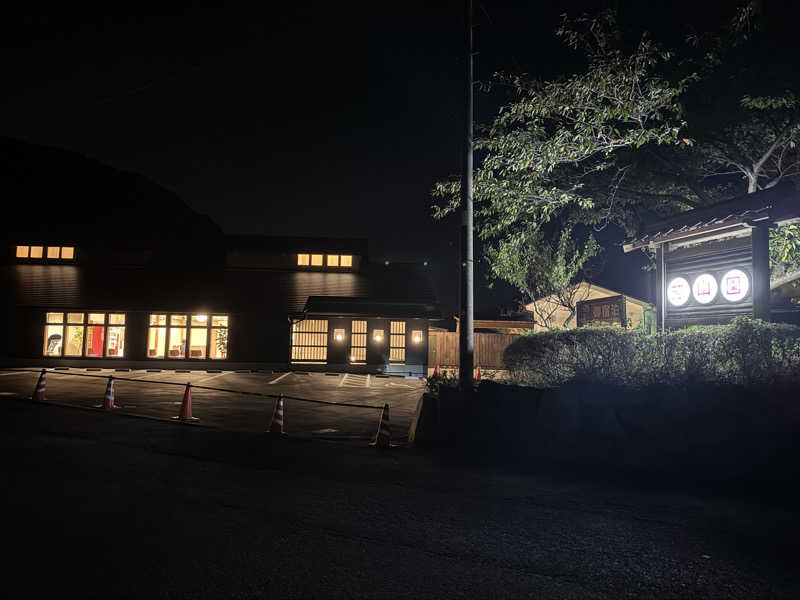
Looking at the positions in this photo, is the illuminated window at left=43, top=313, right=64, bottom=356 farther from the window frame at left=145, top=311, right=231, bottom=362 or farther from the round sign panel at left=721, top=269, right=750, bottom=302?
the round sign panel at left=721, top=269, right=750, bottom=302

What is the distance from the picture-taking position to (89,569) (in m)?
3.70

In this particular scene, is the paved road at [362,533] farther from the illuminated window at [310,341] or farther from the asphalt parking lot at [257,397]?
the illuminated window at [310,341]

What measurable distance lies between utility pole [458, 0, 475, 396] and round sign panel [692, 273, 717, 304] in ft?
14.6

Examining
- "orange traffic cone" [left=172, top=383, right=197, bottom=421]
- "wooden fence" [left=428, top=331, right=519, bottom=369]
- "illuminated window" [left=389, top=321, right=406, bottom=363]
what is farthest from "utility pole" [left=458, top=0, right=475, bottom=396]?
"wooden fence" [left=428, top=331, right=519, bottom=369]

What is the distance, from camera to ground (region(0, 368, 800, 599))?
3588mm

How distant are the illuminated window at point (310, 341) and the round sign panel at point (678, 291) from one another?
1831 centimetres

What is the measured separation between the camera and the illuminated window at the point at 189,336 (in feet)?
86.8

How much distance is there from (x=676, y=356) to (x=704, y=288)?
2400 mm

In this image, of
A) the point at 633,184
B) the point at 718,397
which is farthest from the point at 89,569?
the point at 633,184

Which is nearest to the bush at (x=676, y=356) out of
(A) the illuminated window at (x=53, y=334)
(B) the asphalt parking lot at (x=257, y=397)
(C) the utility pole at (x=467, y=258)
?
(C) the utility pole at (x=467, y=258)

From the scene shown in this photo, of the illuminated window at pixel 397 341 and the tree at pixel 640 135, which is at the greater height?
the tree at pixel 640 135

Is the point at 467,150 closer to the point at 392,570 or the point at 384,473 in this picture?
the point at 384,473

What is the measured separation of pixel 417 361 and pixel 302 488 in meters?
20.6

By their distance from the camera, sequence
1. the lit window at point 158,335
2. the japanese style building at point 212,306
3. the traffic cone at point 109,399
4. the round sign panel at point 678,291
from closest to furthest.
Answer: the round sign panel at point 678,291 → the traffic cone at point 109,399 → the japanese style building at point 212,306 → the lit window at point 158,335
